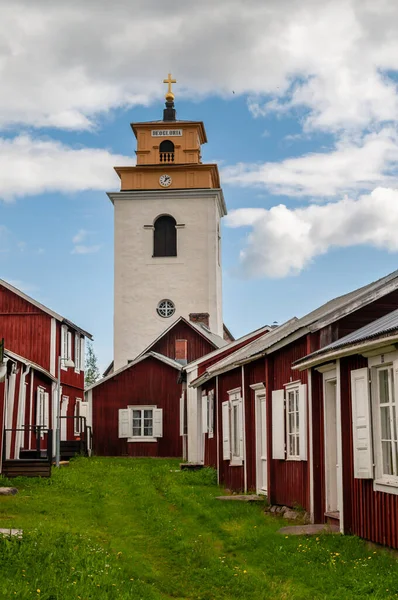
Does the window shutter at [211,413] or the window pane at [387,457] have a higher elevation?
the window shutter at [211,413]

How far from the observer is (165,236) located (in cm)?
4997

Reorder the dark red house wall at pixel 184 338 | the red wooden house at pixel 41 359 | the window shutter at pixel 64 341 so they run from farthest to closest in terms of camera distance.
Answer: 1. the dark red house wall at pixel 184 338
2. the window shutter at pixel 64 341
3. the red wooden house at pixel 41 359

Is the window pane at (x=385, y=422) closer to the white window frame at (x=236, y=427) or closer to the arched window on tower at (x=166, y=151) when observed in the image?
the white window frame at (x=236, y=427)

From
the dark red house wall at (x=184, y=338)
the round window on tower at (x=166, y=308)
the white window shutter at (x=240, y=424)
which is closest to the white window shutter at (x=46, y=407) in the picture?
the dark red house wall at (x=184, y=338)

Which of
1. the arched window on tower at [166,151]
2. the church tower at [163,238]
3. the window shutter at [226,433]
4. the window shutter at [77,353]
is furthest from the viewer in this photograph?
the arched window on tower at [166,151]

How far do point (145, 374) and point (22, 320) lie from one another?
5.72 metres

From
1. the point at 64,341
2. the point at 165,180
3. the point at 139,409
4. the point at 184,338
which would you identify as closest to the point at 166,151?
the point at 165,180

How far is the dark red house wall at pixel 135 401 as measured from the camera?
115 ft

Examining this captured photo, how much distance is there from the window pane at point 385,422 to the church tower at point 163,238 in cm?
3687

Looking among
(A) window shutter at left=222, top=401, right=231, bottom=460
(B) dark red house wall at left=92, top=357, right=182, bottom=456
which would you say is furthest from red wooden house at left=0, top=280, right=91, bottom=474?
(A) window shutter at left=222, top=401, right=231, bottom=460

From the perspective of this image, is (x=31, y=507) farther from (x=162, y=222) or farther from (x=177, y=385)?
(x=162, y=222)

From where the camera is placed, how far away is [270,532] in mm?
12594

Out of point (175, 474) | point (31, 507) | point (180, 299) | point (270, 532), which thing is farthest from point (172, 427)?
point (270, 532)

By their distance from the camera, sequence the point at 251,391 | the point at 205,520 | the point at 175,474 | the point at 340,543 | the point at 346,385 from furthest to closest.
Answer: the point at 175,474, the point at 251,391, the point at 205,520, the point at 346,385, the point at 340,543
